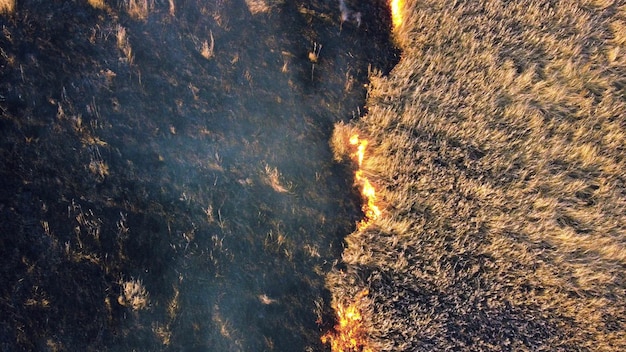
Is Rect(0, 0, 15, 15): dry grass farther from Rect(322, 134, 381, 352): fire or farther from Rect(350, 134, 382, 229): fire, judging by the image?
Rect(322, 134, 381, 352): fire

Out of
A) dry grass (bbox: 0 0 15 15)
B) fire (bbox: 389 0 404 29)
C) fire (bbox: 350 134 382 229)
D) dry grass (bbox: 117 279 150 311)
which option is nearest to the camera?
dry grass (bbox: 117 279 150 311)

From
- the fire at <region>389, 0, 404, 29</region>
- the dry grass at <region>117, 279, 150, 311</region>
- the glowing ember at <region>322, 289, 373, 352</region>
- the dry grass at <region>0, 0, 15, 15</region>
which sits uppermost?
the fire at <region>389, 0, 404, 29</region>

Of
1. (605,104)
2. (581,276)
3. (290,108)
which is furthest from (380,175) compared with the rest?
(605,104)

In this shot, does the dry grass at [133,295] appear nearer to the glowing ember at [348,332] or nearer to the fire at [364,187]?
the glowing ember at [348,332]

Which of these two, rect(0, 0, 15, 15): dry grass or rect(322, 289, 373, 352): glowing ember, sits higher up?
rect(0, 0, 15, 15): dry grass

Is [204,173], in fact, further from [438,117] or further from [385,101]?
[438,117]

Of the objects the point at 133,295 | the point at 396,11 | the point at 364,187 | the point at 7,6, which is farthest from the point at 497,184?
the point at 7,6

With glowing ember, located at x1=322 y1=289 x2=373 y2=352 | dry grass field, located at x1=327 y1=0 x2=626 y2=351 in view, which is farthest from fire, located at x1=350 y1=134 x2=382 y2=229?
glowing ember, located at x1=322 y1=289 x2=373 y2=352

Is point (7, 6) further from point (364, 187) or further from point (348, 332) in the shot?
point (348, 332)
